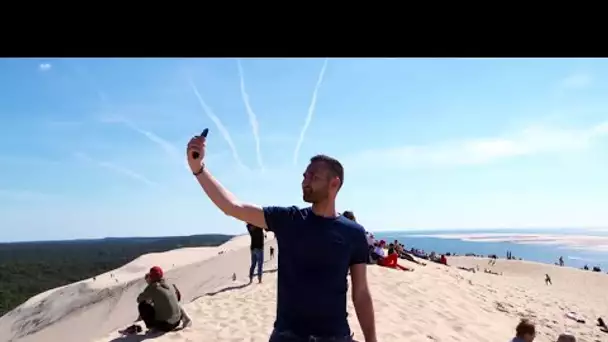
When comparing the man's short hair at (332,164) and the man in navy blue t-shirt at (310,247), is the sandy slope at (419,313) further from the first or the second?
the man's short hair at (332,164)

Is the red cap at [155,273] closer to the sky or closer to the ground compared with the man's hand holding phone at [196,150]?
closer to the ground

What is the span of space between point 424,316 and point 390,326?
4.56 ft

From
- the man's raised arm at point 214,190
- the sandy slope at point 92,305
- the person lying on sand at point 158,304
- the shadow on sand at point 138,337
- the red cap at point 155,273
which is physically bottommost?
the sandy slope at point 92,305

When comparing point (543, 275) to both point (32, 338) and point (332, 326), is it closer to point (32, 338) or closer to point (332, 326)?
point (32, 338)

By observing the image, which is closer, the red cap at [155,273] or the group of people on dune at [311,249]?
the group of people on dune at [311,249]

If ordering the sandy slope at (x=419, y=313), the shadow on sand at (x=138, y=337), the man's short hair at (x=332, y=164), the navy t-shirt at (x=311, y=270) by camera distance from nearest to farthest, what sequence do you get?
the navy t-shirt at (x=311, y=270) → the man's short hair at (x=332, y=164) → the shadow on sand at (x=138, y=337) → the sandy slope at (x=419, y=313)

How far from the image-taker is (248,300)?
11.3m

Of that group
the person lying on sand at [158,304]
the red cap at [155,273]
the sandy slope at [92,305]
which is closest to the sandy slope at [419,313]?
the person lying on sand at [158,304]

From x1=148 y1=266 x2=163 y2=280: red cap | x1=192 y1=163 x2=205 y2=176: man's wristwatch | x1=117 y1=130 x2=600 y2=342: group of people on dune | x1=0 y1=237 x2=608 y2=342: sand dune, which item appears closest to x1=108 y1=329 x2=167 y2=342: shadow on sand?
x1=0 y1=237 x2=608 y2=342: sand dune

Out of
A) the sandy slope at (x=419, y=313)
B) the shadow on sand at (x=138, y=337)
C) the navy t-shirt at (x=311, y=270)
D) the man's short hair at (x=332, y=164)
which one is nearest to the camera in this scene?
the navy t-shirt at (x=311, y=270)

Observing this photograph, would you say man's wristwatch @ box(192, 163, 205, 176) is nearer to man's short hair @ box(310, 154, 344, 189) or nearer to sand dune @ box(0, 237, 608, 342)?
man's short hair @ box(310, 154, 344, 189)

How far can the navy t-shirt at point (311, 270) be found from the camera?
3.10 metres
